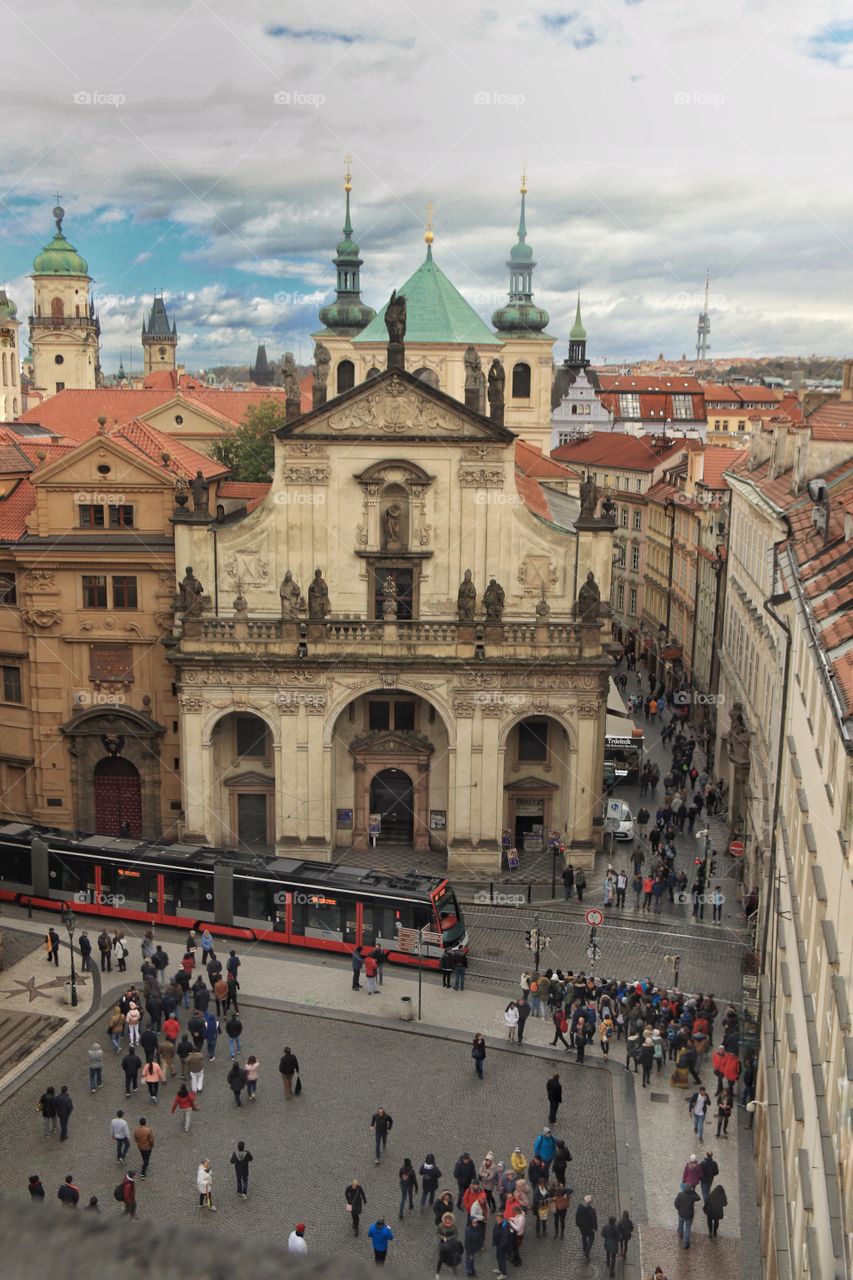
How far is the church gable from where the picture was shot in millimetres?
45750

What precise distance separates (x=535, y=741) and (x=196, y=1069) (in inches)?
853

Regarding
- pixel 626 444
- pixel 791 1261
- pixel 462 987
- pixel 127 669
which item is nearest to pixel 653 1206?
pixel 791 1261

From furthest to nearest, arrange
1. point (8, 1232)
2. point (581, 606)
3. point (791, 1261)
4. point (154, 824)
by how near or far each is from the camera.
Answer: point (154, 824) → point (581, 606) → point (791, 1261) → point (8, 1232)

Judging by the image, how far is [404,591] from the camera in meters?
47.6

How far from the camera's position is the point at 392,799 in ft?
161

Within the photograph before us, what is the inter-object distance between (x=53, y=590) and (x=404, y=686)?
46.9ft

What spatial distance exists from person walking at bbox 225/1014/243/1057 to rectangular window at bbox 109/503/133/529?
21.8 metres

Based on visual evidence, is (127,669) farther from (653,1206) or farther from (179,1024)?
(653,1206)

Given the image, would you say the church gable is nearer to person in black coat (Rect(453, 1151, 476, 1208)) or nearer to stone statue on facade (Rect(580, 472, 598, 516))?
stone statue on facade (Rect(580, 472, 598, 516))

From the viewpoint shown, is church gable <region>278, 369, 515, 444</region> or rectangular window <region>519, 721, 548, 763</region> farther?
rectangular window <region>519, 721, 548, 763</region>

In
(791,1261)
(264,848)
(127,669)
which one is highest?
(127,669)

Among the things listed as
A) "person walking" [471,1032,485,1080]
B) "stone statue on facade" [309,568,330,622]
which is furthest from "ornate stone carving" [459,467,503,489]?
"person walking" [471,1032,485,1080]

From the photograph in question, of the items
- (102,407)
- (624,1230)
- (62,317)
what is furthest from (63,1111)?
(62,317)

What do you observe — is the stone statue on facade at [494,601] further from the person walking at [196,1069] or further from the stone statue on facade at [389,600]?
the person walking at [196,1069]
